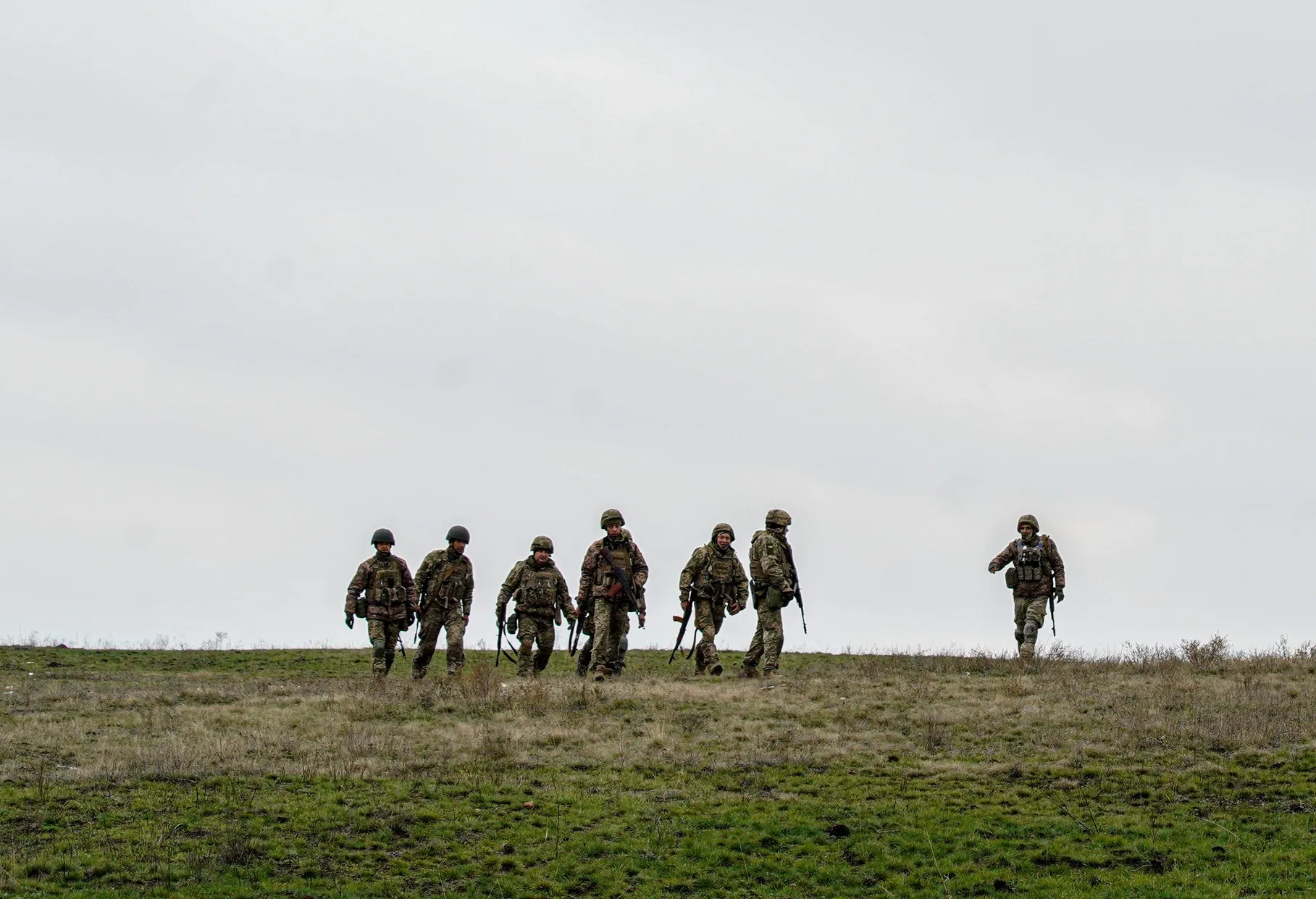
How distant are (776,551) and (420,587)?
5097mm

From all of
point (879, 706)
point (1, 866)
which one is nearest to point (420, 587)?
point (879, 706)

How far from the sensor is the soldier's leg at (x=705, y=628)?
24.0 m

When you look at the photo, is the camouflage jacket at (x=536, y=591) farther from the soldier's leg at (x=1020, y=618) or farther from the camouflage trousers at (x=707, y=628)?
the soldier's leg at (x=1020, y=618)

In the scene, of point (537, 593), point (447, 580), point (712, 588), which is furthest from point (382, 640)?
point (712, 588)

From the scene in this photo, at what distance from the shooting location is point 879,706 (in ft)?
65.0

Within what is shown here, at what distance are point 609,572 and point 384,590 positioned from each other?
10.5 ft

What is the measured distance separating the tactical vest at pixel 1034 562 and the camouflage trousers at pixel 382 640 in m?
9.23

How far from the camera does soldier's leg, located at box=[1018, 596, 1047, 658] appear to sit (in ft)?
80.4

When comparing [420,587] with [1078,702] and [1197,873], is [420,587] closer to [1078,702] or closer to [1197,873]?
[1078,702]

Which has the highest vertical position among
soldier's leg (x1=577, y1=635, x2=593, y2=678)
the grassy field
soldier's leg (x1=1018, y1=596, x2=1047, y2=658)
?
soldier's leg (x1=1018, y1=596, x2=1047, y2=658)

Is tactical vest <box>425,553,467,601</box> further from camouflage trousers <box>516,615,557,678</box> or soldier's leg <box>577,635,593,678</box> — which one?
soldier's leg <box>577,635,593,678</box>

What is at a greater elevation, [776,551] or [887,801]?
[776,551]

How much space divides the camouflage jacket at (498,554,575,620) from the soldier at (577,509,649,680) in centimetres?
29

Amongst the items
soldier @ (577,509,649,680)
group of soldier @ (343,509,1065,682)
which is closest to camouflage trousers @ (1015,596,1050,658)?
group of soldier @ (343,509,1065,682)
